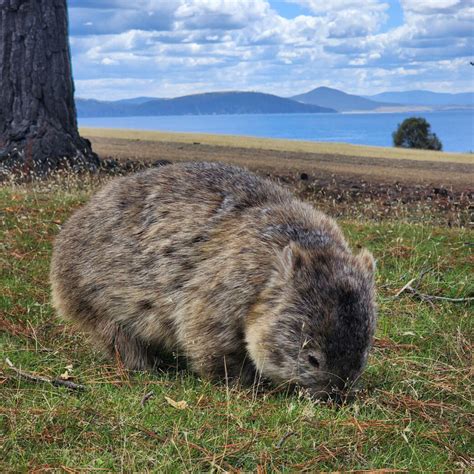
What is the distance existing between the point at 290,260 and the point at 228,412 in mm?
1082

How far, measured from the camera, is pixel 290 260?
439cm

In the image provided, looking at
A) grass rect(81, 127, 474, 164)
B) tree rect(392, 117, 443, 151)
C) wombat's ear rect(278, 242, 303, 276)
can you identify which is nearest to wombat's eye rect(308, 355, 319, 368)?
wombat's ear rect(278, 242, 303, 276)

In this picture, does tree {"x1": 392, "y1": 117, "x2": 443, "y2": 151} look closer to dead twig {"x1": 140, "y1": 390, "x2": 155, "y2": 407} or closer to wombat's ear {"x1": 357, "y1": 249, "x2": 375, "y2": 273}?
wombat's ear {"x1": 357, "y1": 249, "x2": 375, "y2": 273}

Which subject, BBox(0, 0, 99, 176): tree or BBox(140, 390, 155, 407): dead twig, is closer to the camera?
BBox(140, 390, 155, 407): dead twig

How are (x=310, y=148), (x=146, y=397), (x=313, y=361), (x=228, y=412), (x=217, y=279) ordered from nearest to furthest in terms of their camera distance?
(x=228, y=412), (x=146, y=397), (x=313, y=361), (x=217, y=279), (x=310, y=148)

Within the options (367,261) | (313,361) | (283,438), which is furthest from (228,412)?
(367,261)

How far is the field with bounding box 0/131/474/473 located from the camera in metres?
3.34

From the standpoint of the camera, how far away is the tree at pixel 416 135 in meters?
48.4

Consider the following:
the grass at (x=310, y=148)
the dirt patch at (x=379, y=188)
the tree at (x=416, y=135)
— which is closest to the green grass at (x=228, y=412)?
the dirt patch at (x=379, y=188)

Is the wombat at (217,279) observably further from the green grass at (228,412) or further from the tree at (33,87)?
the tree at (33,87)

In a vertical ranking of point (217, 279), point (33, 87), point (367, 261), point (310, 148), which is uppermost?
point (33, 87)

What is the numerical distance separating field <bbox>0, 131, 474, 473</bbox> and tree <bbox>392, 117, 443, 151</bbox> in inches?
1674

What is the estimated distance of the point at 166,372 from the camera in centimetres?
499

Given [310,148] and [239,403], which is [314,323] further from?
[310,148]
